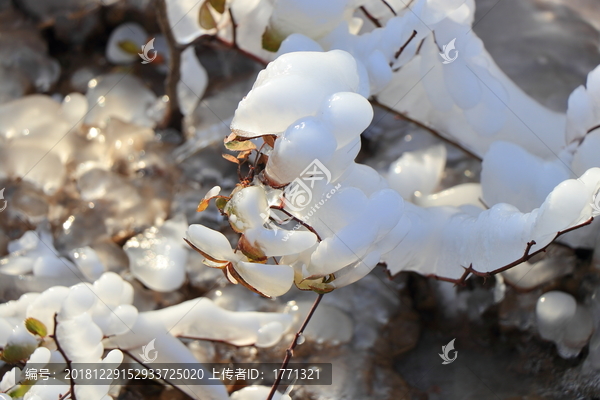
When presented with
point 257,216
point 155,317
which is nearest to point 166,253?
point 155,317

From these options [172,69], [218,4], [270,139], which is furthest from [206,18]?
[270,139]

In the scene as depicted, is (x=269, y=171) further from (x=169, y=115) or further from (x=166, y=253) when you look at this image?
(x=169, y=115)

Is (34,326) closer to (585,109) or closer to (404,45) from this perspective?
(404,45)

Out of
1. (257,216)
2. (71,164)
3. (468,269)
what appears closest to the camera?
(257,216)

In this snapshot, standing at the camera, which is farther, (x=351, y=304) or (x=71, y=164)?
(x=71, y=164)

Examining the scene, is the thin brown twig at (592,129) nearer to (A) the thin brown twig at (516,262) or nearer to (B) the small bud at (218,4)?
(A) the thin brown twig at (516,262)

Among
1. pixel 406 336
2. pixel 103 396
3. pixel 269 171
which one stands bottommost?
pixel 406 336

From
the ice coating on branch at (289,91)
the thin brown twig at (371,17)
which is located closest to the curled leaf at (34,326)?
the ice coating on branch at (289,91)

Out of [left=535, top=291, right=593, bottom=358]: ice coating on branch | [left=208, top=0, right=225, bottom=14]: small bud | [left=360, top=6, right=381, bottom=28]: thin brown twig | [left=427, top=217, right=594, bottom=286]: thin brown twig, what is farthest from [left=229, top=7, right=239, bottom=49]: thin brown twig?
[left=535, top=291, right=593, bottom=358]: ice coating on branch

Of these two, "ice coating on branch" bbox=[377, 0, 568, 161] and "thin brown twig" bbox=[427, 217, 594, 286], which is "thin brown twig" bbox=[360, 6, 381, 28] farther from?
"thin brown twig" bbox=[427, 217, 594, 286]
